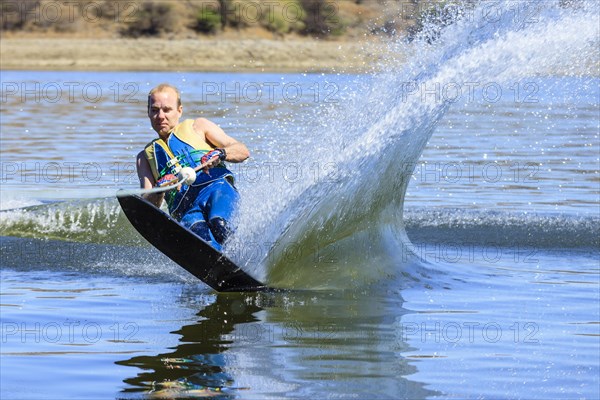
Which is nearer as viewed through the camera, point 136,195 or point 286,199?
point 136,195

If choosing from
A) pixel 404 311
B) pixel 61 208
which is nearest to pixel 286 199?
pixel 404 311

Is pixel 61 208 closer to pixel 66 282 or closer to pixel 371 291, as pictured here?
pixel 66 282

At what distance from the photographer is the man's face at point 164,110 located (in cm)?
780

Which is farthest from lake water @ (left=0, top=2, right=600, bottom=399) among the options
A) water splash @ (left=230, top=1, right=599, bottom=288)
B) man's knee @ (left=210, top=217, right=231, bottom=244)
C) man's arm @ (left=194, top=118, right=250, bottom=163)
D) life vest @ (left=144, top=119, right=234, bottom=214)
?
man's arm @ (left=194, top=118, right=250, bottom=163)

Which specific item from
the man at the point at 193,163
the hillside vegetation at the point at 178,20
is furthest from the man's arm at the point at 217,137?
the hillside vegetation at the point at 178,20

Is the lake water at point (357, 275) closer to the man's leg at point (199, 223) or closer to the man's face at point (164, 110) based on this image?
the man's leg at point (199, 223)

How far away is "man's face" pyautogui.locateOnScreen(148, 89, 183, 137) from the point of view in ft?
25.6

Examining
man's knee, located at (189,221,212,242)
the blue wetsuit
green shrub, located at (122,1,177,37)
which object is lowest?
man's knee, located at (189,221,212,242)

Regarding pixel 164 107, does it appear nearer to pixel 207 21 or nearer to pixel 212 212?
pixel 212 212

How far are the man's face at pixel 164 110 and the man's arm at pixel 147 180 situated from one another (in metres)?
0.25

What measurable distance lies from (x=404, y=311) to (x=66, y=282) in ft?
8.66

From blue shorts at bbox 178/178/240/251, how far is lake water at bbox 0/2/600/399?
0.19m

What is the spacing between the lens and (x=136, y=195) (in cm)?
754

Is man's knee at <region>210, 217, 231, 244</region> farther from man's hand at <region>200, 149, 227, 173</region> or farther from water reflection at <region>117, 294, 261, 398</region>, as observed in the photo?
water reflection at <region>117, 294, 261, 398</region>
